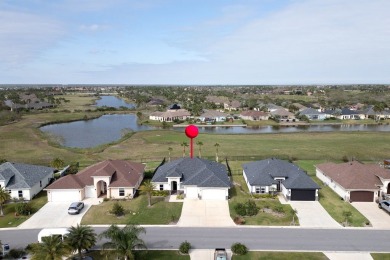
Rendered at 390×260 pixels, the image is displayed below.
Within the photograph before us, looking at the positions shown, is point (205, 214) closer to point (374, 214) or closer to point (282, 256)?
point (282, 256)

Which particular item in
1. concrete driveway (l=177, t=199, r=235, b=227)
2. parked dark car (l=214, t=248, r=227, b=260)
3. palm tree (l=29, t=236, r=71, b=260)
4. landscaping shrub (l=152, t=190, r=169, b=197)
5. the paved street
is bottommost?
the paved street

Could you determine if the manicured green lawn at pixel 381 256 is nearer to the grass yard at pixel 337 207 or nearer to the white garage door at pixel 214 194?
the grass yard at pixel 337 207

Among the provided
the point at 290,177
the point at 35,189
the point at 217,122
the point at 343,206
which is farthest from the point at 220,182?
the point at 217,122

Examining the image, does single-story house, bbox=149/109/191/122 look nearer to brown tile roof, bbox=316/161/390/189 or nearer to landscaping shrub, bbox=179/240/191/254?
brown tile roof, bbox=316/161/390/189

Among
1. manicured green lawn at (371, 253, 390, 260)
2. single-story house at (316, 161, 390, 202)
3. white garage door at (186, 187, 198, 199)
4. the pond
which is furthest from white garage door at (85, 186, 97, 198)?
the pond

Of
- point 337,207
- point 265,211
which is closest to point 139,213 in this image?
point 265,211

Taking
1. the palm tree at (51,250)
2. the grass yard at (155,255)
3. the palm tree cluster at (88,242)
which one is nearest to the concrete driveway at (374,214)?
the grass yard at (155,255)

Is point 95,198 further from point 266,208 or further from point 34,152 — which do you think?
point 34,152

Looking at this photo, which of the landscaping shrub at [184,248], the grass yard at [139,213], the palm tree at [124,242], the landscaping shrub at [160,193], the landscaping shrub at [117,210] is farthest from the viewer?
the landscaping shrub at [160,193]
